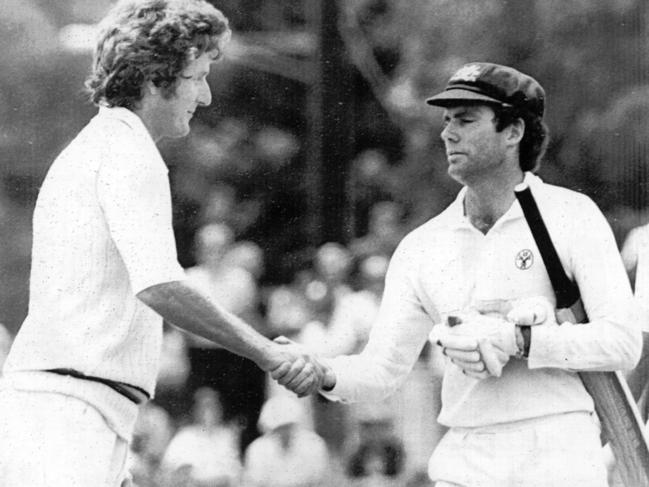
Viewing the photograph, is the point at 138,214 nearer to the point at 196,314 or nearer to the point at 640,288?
the point at 196,314

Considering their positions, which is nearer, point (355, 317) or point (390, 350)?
point (390, 350)

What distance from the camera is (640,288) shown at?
3916mm

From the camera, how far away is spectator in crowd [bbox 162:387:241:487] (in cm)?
405

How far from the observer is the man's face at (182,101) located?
3012 millimetres

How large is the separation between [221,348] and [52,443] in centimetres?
140

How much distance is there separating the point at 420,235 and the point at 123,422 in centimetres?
107

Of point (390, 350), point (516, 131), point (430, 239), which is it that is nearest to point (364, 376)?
point (390, 350)

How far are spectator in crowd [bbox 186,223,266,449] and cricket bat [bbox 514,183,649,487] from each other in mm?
1133

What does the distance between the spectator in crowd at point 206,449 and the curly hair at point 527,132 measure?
123 cm

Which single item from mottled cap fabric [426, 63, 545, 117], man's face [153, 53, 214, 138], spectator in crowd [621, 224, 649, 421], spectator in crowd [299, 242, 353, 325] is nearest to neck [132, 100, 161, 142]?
man's face [153, 53, 214, 138]

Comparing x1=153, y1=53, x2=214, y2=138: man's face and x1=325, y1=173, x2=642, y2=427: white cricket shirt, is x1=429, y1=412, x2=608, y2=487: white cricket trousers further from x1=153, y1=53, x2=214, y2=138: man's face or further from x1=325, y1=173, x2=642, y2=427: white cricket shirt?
x1=153, y1=53, x2=214, y2=138: man's face

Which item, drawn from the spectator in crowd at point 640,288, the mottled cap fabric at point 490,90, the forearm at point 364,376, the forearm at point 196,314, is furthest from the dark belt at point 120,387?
the spectator in crowd at point 640,288

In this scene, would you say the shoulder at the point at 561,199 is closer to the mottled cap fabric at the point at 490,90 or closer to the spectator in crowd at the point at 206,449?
the mottled cap fabric at the point at 490,90

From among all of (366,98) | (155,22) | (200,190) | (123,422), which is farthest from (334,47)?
(123,422)
